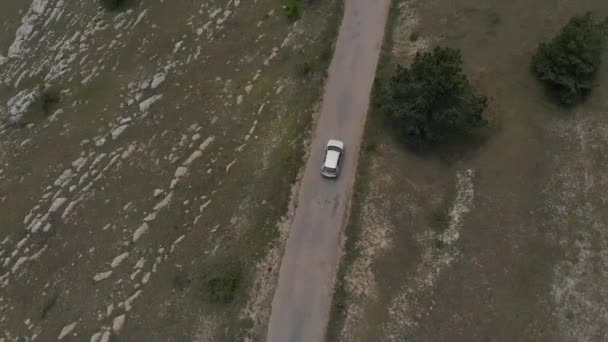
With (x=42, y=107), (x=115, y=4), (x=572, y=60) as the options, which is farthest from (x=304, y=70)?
(x=42, y=107)

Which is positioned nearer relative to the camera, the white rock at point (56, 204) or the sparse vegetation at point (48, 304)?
the sparse vegetation at point (48, 304)

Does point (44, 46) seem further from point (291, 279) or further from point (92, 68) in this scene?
point (291, 279)

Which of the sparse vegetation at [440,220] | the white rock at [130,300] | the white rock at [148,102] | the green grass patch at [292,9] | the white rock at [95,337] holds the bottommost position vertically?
the white rock at [95,337]

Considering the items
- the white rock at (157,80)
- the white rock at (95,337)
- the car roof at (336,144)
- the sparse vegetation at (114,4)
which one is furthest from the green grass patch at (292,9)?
the white rock at (95,337)

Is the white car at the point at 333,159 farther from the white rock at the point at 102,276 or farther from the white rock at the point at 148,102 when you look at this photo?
the white rock at the point at 102,276

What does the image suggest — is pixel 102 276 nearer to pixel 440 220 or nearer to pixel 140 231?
pixel 140 231

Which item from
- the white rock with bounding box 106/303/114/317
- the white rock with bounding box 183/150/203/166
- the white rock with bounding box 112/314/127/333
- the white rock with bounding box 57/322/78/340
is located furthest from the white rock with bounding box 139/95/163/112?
the white rock with bounding box 57/322/78/340
